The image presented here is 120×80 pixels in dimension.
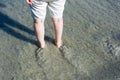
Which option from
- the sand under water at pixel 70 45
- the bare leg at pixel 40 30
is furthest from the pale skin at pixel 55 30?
the sand under water at pixel 70 45

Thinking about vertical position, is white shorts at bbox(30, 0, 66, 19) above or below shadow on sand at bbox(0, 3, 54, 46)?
above

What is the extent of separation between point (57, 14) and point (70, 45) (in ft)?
1.87

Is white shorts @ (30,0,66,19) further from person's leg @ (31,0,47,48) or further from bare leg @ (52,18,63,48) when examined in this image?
bare leg @ (52,18,63,48)

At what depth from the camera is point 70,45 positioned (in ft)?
13.9

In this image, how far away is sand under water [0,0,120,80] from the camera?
3.75 meters

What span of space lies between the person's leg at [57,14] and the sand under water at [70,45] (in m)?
0.16

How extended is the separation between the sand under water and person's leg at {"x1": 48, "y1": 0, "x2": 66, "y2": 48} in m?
0.16

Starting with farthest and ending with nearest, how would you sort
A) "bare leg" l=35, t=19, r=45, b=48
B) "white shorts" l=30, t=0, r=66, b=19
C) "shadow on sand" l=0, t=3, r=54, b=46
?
"shadow on sand" l=0, t=3, r=54, b=46 < "bare leg" l=35, t=19, r=45, b=48 < "white shorts" l=30, t=0, r=66, b=19

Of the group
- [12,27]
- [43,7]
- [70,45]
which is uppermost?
[43,7]

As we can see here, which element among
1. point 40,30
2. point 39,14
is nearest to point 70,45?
point 40,30

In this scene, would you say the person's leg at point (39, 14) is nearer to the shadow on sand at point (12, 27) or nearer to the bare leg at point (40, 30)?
the bare leg at point (40, 30)

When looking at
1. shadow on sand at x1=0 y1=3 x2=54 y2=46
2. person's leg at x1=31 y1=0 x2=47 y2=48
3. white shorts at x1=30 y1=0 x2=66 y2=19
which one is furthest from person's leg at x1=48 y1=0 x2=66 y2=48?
shadow on sand at x1=0 y1=3 x2=54 y2=46

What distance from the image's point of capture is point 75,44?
4.25m

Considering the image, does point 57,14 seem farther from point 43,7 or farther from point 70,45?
point 70,45
